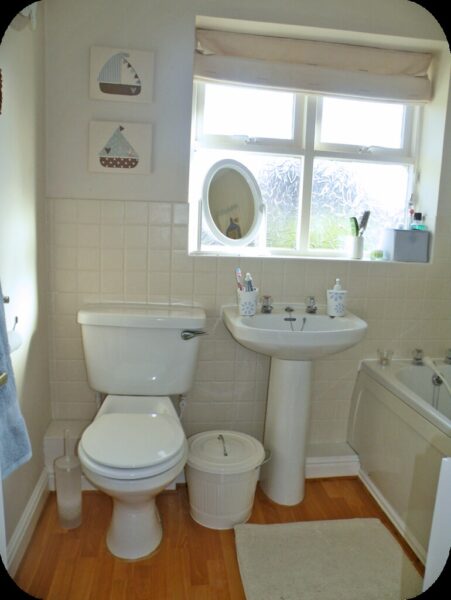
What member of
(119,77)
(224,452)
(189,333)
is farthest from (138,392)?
(119,77)

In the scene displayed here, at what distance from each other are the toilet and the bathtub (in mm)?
867

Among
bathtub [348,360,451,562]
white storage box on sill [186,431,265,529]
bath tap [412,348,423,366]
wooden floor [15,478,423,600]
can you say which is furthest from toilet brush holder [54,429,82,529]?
bath tap [412,348,423,366]

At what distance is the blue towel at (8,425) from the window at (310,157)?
4.16 feet

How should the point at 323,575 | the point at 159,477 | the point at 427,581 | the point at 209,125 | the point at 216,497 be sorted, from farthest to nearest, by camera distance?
the point at 209,125, the point at 216,497, the point at 323,575, the point at 159,477, the point at 427,581

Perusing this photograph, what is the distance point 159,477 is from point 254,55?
1.85 meters

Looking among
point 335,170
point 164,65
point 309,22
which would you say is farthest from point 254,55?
point 335,170

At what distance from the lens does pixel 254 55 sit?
219cm

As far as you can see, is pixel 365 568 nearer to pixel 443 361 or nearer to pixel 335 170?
pixel 443 361

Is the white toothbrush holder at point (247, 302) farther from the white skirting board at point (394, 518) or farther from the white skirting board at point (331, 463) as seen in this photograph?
the white skirting board at point (394, 518)

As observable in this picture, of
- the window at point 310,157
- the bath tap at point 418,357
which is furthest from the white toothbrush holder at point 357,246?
the bath tap at point 418,357

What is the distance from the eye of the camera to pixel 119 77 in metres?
1.99

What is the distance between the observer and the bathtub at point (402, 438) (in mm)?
1746

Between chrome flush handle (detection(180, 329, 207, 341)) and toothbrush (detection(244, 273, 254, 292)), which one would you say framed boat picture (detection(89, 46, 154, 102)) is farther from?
chrome flush handle (detection(180, 329, 207, 341))

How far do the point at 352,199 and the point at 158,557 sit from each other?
1.87 metres
